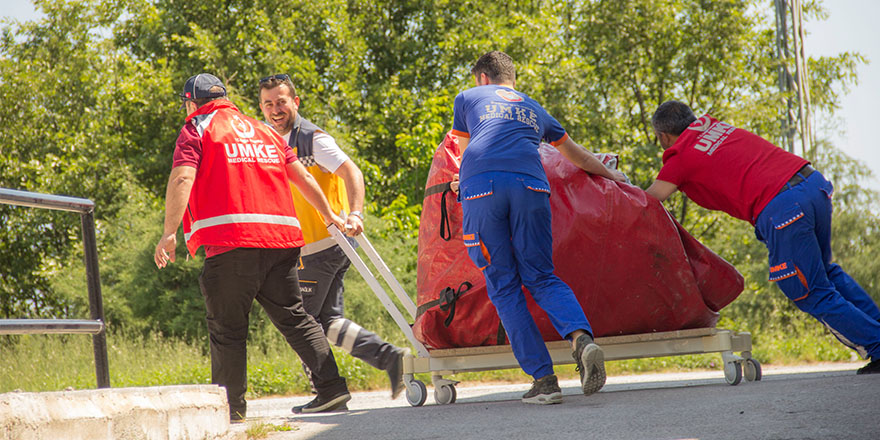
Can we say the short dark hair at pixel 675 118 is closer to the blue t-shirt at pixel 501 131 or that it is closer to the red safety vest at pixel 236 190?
the blue t-shirt at pixel 501 131

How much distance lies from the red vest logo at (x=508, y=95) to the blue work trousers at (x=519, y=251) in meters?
0.46

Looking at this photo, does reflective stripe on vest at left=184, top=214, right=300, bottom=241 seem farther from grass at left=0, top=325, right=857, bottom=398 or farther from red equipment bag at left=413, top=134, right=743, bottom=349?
grass at left=0, top=325, right=857, bottom=398

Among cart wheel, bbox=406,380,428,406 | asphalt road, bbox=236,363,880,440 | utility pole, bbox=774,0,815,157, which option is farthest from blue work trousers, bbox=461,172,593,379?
utility pole, bbox=774,0,815,157

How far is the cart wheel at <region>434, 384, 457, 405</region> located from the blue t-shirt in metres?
1.22

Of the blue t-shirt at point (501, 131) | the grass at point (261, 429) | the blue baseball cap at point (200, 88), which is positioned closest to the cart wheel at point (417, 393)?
the grass at point (261, 429)

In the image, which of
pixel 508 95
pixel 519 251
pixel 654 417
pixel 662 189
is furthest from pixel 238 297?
pixel 662 189

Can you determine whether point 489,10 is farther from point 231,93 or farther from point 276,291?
point 276,291

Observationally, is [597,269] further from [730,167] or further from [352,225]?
[352,225]

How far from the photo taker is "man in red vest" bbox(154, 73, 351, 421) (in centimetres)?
390

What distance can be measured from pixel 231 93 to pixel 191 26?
3.37 m

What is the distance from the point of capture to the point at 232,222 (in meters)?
3.90

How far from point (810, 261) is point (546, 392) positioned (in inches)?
68.4

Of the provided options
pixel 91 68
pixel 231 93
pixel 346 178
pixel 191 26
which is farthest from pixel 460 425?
pixel 91 68

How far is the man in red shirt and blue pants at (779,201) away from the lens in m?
4.41
